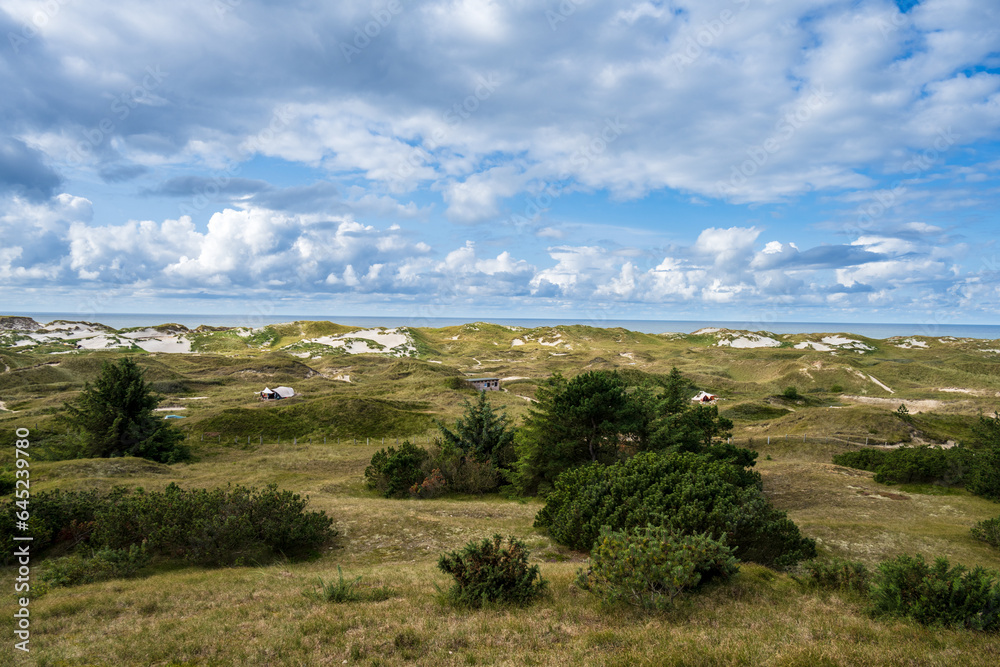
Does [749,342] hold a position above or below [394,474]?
above

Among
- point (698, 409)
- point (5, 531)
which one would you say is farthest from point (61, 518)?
point (698, 409)

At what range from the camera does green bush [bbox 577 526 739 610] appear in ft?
29.2

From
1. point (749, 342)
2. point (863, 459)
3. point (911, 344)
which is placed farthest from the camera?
point (749, 342)

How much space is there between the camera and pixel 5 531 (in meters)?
14.1

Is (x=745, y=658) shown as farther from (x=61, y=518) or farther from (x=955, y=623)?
(x=61, y=518)

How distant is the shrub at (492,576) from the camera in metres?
9.79

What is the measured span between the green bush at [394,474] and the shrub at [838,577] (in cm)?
1976

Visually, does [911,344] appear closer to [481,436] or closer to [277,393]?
[481,436]

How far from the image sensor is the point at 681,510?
40.8ft

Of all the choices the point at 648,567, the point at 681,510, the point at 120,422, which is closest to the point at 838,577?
the point at 681,510

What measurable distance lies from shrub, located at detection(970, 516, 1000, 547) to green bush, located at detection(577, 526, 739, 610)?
14480 millimetres

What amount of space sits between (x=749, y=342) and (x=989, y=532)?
619 ft

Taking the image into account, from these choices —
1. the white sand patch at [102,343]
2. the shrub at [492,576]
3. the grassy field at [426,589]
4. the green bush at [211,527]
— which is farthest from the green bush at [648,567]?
the white sand patch at [102,343]

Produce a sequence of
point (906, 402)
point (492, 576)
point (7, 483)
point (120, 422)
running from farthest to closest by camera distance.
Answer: point (906, 402), point (120, 422), point (7, 483), point (492, 576)
